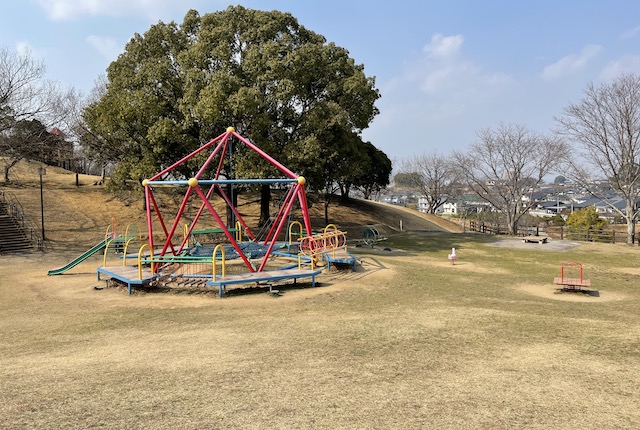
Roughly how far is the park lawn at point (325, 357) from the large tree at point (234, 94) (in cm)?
1026

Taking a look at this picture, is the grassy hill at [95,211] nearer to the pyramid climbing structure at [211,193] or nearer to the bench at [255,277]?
the pyramid climbing structure at [211,193]

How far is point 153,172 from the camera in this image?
2209cm

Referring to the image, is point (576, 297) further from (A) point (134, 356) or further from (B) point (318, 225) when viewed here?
(B) point (318, 225)

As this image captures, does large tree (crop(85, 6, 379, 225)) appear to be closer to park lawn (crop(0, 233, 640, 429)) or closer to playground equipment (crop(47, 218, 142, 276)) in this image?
playground equipment (crop(47, 218, 142, 276))

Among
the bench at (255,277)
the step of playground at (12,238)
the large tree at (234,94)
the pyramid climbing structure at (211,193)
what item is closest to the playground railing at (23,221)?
the step of playground at (12,238)

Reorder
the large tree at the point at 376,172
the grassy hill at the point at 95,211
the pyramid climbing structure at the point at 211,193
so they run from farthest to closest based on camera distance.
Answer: the large tree at the point at 376,172
the grassy hill at the point at 95,211
the pyramid climbing structure at the point at 211,193

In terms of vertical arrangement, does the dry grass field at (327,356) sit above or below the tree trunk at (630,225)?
below

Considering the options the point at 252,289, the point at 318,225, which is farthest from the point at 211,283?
the point at 318,225

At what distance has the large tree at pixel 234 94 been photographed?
22.0 metres

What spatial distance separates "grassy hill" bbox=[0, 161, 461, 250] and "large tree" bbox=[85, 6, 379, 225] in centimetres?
627

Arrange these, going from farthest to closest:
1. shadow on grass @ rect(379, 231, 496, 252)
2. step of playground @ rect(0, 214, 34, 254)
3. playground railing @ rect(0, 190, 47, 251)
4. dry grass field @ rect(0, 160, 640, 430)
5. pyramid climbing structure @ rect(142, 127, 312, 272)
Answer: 1. shadow on grass @ rect(379, 231, 496, 252)
2. playground railing @ rect(0, 190, 47, 251)
3. step of playground @ rect(0, 214, 34, 254)
4. pyramid climbing structure @ rect(142, 127, 312, 272)
5. dry grass field @ rect(0, 160, 640, 430)

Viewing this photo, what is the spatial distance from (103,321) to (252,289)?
179 inches

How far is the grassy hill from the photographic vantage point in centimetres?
2688

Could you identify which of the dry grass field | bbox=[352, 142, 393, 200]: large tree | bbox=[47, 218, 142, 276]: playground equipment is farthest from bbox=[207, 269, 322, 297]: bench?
bbox=[352, 142, 393, 200]: large tree
